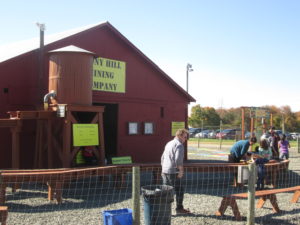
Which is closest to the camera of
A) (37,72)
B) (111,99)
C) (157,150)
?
(37,72)

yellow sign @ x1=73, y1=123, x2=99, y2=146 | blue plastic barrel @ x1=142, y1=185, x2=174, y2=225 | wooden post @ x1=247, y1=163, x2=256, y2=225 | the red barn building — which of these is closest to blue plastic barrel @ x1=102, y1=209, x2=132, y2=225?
blue plastic barrel @ x1=142, y1=185, x2=174, y2=225

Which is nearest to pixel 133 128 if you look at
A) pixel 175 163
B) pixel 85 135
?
pixel 85 135

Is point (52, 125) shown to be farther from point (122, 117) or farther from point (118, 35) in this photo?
point (118, 35)

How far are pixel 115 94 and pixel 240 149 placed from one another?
19.1 feet

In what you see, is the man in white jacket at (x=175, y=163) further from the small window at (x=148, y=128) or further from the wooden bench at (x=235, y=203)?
the small window at (x=148, y=128)

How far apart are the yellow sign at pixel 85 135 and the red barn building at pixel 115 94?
7.02 feet

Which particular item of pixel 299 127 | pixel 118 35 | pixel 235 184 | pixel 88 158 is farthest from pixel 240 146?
pixel 299 127

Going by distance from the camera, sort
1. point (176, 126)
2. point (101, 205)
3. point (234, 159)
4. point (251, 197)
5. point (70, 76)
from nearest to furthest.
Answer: point (251, 197) → point (101, 205) → point (70, 76) → point (234, 159) → point (176, 126)

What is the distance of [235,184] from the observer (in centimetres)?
1195

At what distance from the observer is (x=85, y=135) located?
38.8 ft

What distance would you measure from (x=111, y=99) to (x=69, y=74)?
12.0ft

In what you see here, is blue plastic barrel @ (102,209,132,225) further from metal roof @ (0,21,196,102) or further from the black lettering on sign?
the black lettering on sign

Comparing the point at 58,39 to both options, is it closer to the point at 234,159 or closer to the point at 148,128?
the point at 148,128

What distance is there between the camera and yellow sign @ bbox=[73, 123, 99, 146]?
11.6m
